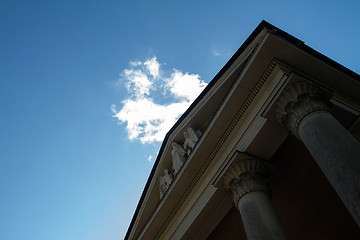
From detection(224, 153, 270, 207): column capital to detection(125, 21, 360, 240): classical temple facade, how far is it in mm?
35

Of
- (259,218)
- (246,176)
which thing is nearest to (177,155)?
(246,176)

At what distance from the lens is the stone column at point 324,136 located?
6.51 metres

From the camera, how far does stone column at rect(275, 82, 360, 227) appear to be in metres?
6.51

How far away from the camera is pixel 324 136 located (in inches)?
293

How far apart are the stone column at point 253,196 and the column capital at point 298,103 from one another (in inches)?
76.1

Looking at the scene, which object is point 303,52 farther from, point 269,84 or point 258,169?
point 258,169

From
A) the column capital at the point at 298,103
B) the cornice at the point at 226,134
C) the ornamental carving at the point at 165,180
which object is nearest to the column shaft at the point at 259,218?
the column capital at the point at 298,103

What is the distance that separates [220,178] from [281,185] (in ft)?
10.3

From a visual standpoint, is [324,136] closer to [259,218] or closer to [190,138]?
[259,218]

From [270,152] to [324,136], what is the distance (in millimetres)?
2854

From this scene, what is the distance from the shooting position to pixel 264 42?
30.8 feet

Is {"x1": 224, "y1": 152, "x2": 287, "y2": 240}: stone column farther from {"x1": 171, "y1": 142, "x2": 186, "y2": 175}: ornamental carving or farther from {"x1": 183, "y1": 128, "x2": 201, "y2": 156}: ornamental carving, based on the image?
{"x1": 171, "y1": 142, "x2": 186, "y2": 175}: ornamental carving

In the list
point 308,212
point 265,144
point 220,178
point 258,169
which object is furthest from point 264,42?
point 308,212

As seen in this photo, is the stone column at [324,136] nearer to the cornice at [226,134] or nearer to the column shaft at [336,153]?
the column shaft at [336,153]
